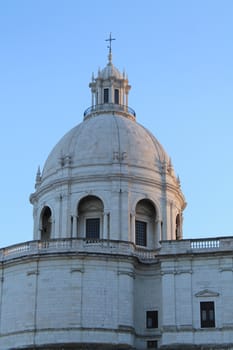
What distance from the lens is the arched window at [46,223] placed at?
201 ft

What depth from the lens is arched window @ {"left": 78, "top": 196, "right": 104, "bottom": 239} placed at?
5835 cm

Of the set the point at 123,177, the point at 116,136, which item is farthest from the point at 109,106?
the point at 123,177

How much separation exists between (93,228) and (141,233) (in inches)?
150

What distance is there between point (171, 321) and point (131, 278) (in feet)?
13.8

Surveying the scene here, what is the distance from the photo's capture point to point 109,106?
65.4 metres

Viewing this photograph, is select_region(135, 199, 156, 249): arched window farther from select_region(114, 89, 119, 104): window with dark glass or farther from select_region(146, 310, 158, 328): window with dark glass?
select_region(114, 89, 119, 104): window with dark glass

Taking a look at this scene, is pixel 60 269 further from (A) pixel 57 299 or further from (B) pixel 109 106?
(B) pixel 109 106

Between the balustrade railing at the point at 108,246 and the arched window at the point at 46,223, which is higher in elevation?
the arched window at the point at 46,223

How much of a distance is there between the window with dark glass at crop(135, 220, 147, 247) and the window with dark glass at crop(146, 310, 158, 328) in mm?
8077

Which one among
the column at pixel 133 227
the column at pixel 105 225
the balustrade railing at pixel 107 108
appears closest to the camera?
the column at pixel 105 225

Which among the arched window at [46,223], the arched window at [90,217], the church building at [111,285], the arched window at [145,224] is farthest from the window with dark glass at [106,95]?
the arched window at [46,223]

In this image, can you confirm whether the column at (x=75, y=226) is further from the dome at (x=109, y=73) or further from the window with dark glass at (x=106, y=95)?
the dome at (x=109, y=73)

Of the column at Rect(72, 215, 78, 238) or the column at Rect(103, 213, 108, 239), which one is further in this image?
the column at Rect(72, 215, 78, 238)

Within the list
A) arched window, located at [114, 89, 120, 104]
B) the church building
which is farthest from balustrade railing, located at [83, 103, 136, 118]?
the church building
